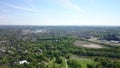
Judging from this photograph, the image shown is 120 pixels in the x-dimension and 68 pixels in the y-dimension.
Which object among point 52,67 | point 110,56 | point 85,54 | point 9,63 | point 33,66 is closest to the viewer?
point 33,66

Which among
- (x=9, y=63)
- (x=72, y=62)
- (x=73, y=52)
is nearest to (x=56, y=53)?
(x=73, y=52)

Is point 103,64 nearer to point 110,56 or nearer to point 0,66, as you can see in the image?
point 110,56

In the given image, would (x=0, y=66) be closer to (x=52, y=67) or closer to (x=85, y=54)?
(x=52, y=67)

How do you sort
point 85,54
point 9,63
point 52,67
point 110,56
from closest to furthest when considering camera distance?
point 52,67 → point 9,63 → point 110,56 → point 85,54

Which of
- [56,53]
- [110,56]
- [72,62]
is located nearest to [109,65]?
[72,62]

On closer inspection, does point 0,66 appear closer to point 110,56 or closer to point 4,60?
point 4,60

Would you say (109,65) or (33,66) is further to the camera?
(109,65)

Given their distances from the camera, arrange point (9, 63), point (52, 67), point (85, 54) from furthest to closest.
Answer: point (85, 54)
point (9, 63)
point (52, 67)

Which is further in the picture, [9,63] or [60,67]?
[9,63]

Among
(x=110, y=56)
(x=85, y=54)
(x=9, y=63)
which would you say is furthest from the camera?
(x=85, y=54)
